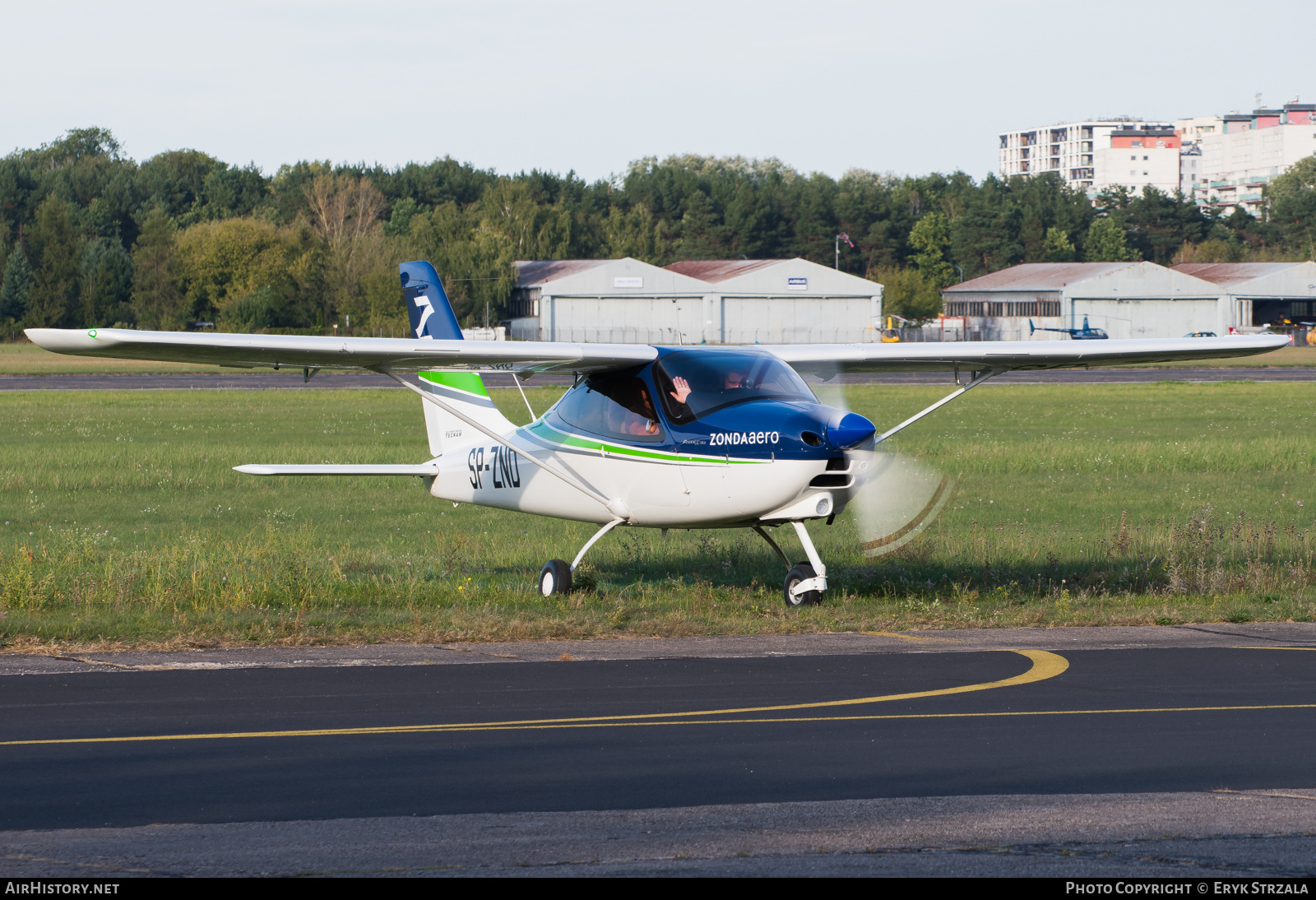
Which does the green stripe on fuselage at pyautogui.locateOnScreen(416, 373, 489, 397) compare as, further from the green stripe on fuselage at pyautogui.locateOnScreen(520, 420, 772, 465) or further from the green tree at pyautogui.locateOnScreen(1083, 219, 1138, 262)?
Result: the green tree at pyautogui.locateOnScreen(1083, 219, 1138, 262)

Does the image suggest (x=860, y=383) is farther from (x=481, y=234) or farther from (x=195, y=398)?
(x=481, y=234)

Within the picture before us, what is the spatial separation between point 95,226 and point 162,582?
12355cm

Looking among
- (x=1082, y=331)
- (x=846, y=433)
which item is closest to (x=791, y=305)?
(x=1082, y=331)

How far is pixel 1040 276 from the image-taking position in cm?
11656

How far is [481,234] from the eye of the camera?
114 metres

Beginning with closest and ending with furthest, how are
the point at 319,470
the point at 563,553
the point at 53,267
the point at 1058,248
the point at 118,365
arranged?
1. the point at 319,470
2. the point at 563,553
3. the point at 118,365
4. the point at 53,267
5. the point at 1058,248

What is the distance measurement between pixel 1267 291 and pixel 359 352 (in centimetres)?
10802

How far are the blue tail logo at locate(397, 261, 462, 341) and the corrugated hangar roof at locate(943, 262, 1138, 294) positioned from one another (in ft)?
327

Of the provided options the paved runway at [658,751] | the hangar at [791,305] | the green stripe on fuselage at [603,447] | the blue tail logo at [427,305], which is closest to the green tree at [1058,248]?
the hangar at [791,305]

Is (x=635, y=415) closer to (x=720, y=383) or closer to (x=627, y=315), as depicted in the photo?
(x=720, y=383)

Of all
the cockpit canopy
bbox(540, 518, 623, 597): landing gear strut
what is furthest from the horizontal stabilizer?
the cockpit canopy

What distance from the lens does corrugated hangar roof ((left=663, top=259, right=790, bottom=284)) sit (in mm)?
106000

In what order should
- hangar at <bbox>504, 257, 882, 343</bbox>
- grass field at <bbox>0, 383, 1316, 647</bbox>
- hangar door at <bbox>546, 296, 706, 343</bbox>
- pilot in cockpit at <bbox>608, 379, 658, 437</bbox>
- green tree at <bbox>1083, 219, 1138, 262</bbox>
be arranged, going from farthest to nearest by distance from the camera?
green tree at <bbox>1083, 219, 1138, 262</bbox>, hangar door at <bbox>546, 296, 706, 343</bbox>, hangar at <bbox>504, 257, 882, 343</bbox>, pilot in cockpit at <bbox>608, 379, 658, 437</bbox>, grass field at <bbox>0, 383, 1316, 647</bbox>

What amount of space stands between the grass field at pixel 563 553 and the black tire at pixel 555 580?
203 millimetres
